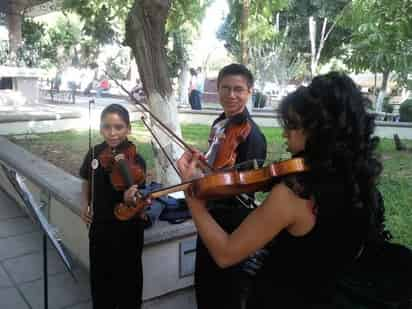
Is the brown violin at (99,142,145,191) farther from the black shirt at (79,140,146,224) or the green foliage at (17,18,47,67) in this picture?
the green foliage at (17,18,47,67)

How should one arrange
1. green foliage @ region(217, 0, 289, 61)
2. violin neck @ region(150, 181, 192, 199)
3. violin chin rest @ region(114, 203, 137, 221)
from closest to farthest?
violin neck @ region(150, 181, 192, 199) → violin chin rest @ region(114, 203, 137, 221) → green foliage @ region(217, 0, 289, 61)

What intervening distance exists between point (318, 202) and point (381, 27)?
2380 mm

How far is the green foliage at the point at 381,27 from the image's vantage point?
2.98 metres

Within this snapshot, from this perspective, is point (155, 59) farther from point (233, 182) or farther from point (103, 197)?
point (233, 182)

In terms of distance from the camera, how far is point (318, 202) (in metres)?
1.30

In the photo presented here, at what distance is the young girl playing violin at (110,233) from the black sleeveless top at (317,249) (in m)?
1.04

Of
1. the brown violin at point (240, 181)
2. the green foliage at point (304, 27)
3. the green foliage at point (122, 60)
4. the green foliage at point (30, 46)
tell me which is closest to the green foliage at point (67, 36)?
the green foliage at point (122, 60)

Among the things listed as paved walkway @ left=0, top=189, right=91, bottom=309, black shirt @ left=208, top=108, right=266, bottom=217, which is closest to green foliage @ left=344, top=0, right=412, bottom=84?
black shirt @ left=208, top=108, right=266, bottom=217

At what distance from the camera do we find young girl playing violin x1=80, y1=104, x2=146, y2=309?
2.21 metres

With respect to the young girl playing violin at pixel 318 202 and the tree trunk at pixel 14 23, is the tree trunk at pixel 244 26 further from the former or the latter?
the tree trunk at pixel 14 23

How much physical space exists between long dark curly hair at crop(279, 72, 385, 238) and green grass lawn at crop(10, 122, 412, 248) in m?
2.08

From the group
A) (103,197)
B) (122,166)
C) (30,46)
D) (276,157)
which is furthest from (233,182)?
(30,46)

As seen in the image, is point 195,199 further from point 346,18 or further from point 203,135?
point 203,135

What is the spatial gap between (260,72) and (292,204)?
20271mm
